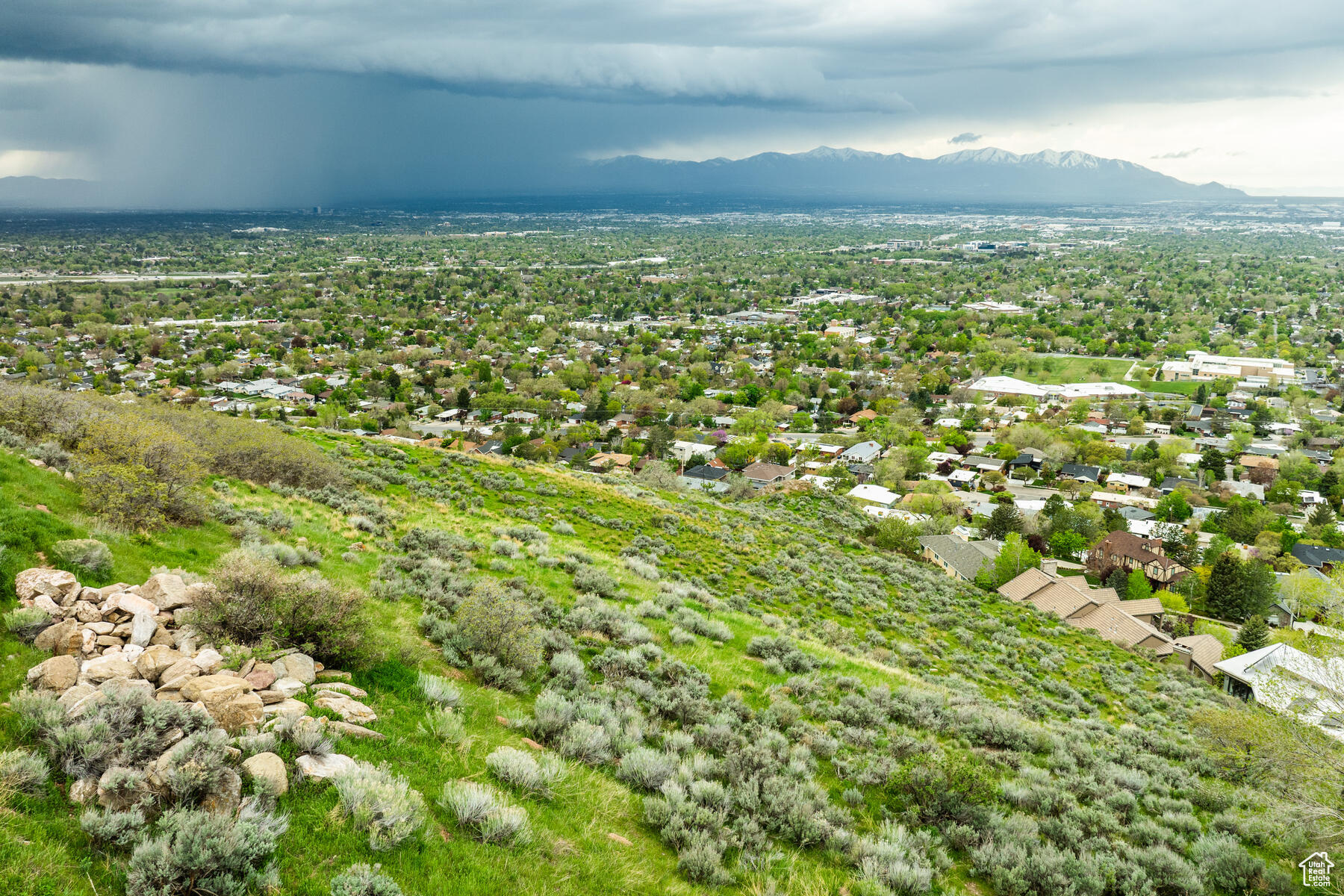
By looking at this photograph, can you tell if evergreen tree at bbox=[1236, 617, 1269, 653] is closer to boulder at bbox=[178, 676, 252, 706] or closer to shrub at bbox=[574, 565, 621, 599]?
shrub at bbox=[574, 565, 621, 599]

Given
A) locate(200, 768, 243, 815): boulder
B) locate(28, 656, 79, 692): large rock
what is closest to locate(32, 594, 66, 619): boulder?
locate(28, 656, 79, 692): large rock

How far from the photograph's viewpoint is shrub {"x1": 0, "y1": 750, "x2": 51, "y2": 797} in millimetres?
4051

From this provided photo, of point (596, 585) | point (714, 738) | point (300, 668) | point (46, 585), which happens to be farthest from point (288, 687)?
point (596, 585)

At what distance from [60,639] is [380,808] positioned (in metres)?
3.22

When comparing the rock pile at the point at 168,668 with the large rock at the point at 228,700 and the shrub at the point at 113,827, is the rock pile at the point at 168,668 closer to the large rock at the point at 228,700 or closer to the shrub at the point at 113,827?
the large rock at the point at 228,700

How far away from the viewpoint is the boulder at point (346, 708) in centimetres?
551

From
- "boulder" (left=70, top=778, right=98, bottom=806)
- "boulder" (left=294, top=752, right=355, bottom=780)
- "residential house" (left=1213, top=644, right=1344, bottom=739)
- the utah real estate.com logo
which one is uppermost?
"boulder" (left=70, top=778, right=98, bottom=806)

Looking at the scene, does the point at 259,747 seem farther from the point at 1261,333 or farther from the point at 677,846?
the point at 1261,333

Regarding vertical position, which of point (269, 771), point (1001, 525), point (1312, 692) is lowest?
point (1001, 525)

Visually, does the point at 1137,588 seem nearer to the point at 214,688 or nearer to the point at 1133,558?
the point at 1133,558

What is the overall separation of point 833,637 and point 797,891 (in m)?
7.98

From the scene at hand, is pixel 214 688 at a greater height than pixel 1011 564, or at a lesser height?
greater

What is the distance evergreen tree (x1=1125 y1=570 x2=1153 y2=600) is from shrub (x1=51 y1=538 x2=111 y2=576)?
31.2 m

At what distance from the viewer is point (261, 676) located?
5.52 metres
